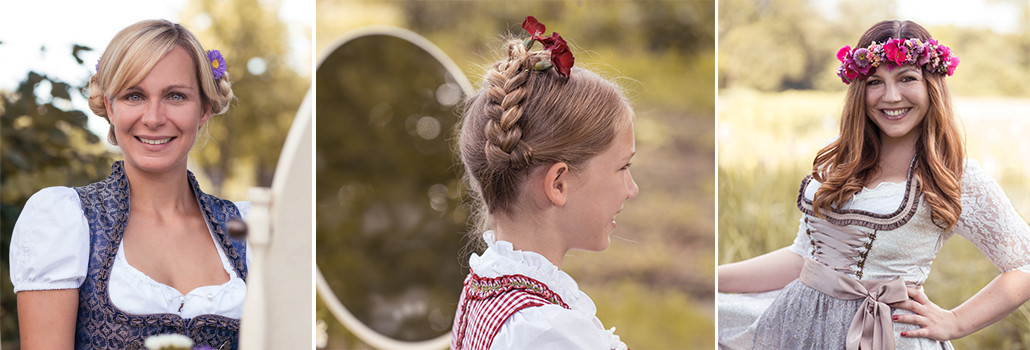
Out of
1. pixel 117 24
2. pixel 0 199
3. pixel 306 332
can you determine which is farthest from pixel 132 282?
pixel 0 199

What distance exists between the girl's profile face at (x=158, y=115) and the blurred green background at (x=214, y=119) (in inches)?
46.8

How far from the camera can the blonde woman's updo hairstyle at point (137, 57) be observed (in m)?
1.78

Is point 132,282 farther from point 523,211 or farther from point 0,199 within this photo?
point 0,199

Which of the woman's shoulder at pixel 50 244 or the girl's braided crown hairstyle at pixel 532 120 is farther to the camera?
the woman's shoulder at pixel 50 244

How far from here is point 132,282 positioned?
174cm

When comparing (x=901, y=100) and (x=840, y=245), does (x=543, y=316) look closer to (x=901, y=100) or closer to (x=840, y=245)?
(x=840, y=245)

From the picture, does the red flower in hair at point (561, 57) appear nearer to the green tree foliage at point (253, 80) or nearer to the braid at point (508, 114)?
the braid at point (508, 114)

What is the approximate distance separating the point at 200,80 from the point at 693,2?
15.4 feet

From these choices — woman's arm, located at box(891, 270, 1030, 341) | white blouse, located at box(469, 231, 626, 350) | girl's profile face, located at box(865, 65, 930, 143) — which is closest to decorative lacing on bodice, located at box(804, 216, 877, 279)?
woman's arm, located at box(891, 270, 1030, 341)

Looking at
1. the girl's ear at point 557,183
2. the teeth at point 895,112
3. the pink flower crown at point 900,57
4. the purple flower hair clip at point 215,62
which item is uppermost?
the pink flower crown at point 900,57

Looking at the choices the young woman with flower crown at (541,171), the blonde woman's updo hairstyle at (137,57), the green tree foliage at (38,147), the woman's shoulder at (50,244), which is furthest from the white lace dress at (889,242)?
the green tree foliage at (38,147)

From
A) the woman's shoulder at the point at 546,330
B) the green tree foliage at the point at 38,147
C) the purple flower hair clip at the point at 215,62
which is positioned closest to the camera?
the woman's shoulder at the point at 546,330

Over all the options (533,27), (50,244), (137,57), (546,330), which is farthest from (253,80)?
(546,330)

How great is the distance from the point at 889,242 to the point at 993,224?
0.27 m
